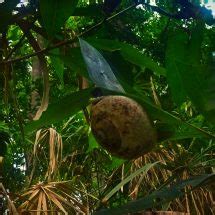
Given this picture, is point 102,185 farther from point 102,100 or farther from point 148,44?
point 102,100

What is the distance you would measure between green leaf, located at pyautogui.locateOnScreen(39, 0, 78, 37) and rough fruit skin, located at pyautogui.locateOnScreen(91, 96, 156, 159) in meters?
0.24

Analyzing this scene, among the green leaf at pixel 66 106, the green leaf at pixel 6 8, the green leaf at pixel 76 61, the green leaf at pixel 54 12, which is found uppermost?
the green leaf at pixel 6 8

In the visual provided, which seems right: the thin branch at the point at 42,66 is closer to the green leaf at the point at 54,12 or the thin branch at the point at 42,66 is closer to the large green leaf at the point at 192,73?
the green leaf at the point at 54,12

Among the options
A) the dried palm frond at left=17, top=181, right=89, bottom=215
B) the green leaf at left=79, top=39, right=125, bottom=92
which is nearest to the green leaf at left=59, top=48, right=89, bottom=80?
the green leaf at left=79, top=39, right=125, bottom=92

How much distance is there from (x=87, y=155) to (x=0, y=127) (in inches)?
22.7

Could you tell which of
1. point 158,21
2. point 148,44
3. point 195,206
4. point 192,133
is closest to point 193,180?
point 192,133

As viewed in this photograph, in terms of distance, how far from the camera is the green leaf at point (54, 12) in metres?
0.80

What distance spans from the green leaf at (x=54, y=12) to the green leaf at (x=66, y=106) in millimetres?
134

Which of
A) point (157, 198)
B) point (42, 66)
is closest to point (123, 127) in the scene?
point (157, 198)

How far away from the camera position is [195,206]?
2.06 metres

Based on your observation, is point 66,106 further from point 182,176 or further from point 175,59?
point 182,176

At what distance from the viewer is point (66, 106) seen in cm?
78

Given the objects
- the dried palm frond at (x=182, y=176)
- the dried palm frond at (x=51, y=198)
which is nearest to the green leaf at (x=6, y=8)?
the dried palm frond at (x=51, y=198)

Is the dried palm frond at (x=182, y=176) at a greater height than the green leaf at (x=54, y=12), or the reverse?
the green leaf at (x=54, y=12)
